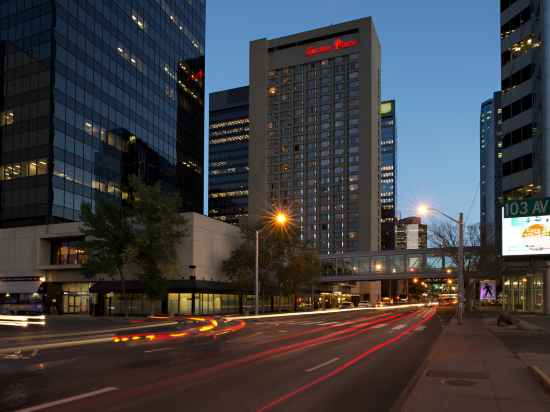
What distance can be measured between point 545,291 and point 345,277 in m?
43.0

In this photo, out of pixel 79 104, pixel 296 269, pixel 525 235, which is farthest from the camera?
pixel 79 104

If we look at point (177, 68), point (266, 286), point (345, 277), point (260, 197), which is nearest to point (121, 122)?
point (177, 68)

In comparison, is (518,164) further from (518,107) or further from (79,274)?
(79,274)

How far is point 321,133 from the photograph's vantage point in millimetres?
184000

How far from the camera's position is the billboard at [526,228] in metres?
38.1

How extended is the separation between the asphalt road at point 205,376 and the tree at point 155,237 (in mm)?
28858

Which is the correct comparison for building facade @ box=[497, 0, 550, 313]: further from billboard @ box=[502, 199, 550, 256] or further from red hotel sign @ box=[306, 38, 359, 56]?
red hotel sign @ box=[306, 38, 359, 56]

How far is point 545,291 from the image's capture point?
189 ft

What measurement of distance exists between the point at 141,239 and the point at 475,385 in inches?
1657

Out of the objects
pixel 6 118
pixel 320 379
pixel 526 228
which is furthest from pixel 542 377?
pixel 6 118

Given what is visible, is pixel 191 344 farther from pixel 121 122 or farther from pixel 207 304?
pixel 121 122

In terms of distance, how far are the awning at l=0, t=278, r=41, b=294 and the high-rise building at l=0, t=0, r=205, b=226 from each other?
9517 mm

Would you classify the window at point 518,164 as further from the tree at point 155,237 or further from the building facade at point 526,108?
the tree at point 155,237

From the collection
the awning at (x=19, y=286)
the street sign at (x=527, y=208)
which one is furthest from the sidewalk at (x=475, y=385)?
the awning at (x=19, y=286)
